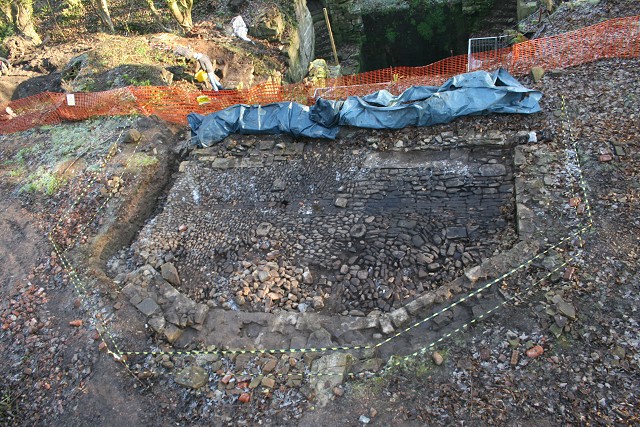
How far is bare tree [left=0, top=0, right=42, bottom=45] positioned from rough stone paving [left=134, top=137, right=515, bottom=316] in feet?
32.2

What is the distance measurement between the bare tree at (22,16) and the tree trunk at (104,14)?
7.25 ft

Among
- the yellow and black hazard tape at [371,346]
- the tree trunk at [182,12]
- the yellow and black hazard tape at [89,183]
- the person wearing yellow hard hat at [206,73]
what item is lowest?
the yellow and black hazard tape at [371,346]

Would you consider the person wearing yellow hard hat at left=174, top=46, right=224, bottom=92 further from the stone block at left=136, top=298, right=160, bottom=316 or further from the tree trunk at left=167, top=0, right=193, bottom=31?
the stone block at left=136, top=298, right=160, bottom=316

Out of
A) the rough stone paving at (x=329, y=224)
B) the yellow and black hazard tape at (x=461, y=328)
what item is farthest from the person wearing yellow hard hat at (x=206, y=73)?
the yellow and black hazard tape at (x=461, y=328)

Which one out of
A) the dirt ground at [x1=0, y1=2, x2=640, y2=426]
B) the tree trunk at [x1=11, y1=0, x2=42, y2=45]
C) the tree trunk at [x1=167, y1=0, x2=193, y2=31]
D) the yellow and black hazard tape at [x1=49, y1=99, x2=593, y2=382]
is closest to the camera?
the dirt ground at [x1=0, y1=2, x2=640, y2=426]

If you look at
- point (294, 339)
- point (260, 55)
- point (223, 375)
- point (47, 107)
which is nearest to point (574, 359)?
point (294, 339)

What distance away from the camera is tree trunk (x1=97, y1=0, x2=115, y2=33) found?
13.3m

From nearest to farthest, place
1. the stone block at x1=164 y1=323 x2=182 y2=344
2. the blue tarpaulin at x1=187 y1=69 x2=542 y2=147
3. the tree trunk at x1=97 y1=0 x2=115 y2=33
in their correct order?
the stone block at x1=164 y1=323 x2=182 y2=344
the blue tarpaulin at x1=187 y1=69 x2=542 y2=147
the tree trunk at x1=97 y1=0 x2=115 y2=33

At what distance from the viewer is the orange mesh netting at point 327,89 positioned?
356 inches

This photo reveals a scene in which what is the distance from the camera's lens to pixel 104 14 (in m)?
13.5

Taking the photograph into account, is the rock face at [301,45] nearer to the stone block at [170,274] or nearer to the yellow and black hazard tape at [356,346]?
the stone block at [170,274]

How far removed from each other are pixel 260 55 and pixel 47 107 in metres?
5.69

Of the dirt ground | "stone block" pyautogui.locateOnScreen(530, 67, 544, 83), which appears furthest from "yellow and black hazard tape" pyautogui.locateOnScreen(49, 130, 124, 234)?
"stone block" pyautogui.locateOnScreen(530, 67, 544, 83)

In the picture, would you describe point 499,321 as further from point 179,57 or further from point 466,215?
point 179,57
